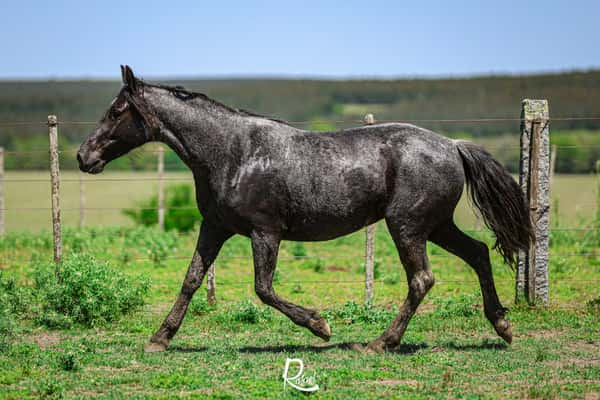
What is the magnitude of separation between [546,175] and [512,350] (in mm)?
2879

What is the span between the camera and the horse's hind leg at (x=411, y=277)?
7.56 meters

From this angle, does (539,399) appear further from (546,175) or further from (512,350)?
(546,175)

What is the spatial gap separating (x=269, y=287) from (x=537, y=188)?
397 cm

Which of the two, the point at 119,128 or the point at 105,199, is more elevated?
the point at 119,128

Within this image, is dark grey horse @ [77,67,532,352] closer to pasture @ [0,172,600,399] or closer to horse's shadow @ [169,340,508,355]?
horse's shadow @ [169,340,508,355]

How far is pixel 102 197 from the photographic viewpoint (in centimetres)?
4416

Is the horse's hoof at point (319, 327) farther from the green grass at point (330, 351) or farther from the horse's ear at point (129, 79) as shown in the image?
the horse's ear at point (129, 79)

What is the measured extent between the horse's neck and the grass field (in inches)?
455

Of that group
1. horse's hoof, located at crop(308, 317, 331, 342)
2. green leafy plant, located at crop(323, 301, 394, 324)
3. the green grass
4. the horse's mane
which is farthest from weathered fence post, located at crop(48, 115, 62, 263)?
horse's hoof, located at crop(308, 317, 331, 342)

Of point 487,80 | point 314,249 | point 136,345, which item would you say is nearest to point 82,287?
point 136,345

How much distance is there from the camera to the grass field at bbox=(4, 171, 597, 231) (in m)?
27.4

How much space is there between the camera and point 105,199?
141ft

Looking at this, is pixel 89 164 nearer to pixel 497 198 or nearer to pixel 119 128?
pixel 119 128

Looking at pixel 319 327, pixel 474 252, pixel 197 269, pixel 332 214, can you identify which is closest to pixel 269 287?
pixel 319 327
